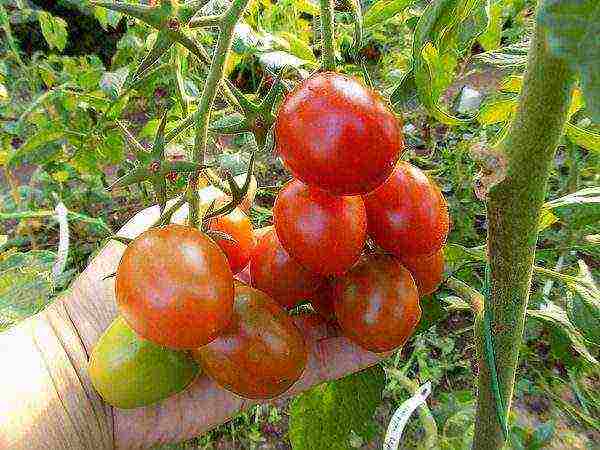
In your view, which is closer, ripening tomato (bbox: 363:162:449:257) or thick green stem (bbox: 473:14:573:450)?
thick green stem (bbox: 473:14:573:450)

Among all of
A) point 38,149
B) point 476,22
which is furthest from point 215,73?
point 38,149

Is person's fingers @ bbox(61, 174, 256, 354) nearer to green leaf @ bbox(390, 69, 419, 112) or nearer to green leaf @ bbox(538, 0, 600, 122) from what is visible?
green leaf @ bbox(390, 69, 419, 112)

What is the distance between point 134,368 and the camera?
731mm

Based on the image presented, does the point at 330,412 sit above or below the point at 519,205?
below

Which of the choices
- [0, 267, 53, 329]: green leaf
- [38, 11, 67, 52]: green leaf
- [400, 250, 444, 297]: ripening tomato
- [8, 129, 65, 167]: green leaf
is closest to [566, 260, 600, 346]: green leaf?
[400, 250, 444, 297]: ripening tomato

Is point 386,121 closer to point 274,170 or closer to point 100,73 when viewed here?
point 100,73

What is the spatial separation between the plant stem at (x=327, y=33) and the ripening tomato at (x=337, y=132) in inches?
1.3

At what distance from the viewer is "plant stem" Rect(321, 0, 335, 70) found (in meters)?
0.57

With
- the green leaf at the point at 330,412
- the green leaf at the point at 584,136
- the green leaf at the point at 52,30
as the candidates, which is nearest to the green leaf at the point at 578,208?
the green leaf at the point at 584,136

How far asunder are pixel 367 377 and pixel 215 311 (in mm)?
496

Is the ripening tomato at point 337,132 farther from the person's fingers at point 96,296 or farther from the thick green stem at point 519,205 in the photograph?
the person's fingers at point 96,296

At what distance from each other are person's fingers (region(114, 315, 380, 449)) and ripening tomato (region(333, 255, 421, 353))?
24 centimetres

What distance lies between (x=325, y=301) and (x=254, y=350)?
169 millimetres

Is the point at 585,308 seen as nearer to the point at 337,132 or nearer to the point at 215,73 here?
the point at 337,132
